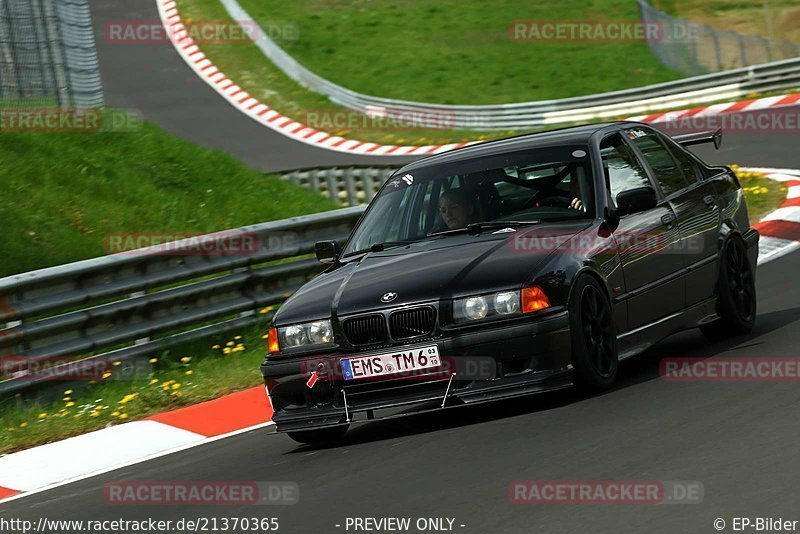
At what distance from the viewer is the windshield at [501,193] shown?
780 cm

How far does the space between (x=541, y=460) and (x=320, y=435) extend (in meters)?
1.95

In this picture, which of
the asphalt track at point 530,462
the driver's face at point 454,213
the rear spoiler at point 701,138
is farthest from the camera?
the rear spoiler at point 701,138

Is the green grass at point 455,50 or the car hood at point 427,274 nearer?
the car hood at point 427,274

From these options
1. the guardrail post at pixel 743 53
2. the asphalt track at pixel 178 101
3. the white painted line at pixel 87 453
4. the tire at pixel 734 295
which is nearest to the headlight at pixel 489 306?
the white painted line at pixel 87 453

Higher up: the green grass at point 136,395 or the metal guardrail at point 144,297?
the metal guardrail at point 144,297

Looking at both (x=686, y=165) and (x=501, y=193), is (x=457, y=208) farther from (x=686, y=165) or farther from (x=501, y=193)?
(x=686, y=165)

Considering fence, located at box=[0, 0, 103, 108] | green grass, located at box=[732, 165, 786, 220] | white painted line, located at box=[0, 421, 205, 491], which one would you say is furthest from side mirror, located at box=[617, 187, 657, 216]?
fence, located at box=[0, 0, 103, 108]

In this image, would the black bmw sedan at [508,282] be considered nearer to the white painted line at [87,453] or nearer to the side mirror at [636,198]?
the side mirror at [636,198]

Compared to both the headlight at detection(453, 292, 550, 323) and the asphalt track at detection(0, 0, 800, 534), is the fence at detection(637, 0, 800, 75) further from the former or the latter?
the headlight at detection(453, 292, 550, 323)

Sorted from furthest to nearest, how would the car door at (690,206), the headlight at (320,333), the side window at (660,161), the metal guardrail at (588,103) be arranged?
1. the metal guardrail at (588,103)
2. the side window at (660,161)
3. the car door at (690,206)
4. the headlight at (320,333)

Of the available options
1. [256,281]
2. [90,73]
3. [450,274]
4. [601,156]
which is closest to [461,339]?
[450,274]

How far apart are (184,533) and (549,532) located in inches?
65.4

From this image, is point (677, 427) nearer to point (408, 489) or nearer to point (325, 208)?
point (408, 489)

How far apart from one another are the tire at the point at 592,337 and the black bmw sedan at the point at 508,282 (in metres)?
0.01
